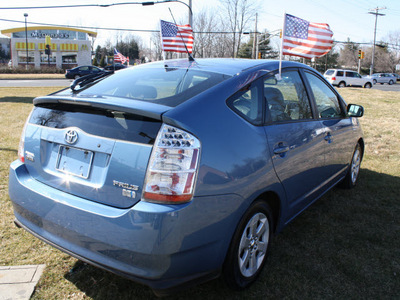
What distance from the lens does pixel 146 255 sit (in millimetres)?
1928

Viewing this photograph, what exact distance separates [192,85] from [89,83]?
103 centimetres

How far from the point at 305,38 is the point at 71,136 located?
10.8 ft

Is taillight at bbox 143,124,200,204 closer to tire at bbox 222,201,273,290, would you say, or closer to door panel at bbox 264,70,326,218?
tire at bbox 222,201,273,290

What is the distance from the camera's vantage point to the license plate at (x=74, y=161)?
2184mm

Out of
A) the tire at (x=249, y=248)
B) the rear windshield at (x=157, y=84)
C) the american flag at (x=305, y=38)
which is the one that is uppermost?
the american flag at (x=305, y=38)

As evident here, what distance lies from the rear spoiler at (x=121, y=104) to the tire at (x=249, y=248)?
36.2 inches

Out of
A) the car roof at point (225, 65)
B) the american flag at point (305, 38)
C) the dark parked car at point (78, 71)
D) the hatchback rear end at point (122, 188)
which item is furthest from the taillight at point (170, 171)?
the dark parked car at point (78, 71)

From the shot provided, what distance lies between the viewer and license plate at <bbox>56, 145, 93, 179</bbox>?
86.0 inches

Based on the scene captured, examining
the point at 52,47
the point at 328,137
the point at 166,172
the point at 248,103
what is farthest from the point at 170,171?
the point at 52,47

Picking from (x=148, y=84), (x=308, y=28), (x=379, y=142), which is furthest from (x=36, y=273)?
(x=379, y=142)

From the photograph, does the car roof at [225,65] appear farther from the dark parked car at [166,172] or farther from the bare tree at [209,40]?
the bare tree at [209,40]

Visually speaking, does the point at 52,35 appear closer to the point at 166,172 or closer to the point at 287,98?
the point at 287,98

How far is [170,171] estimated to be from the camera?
196 cm

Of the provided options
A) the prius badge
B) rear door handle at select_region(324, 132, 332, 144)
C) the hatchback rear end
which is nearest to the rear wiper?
the hatchback rear end
